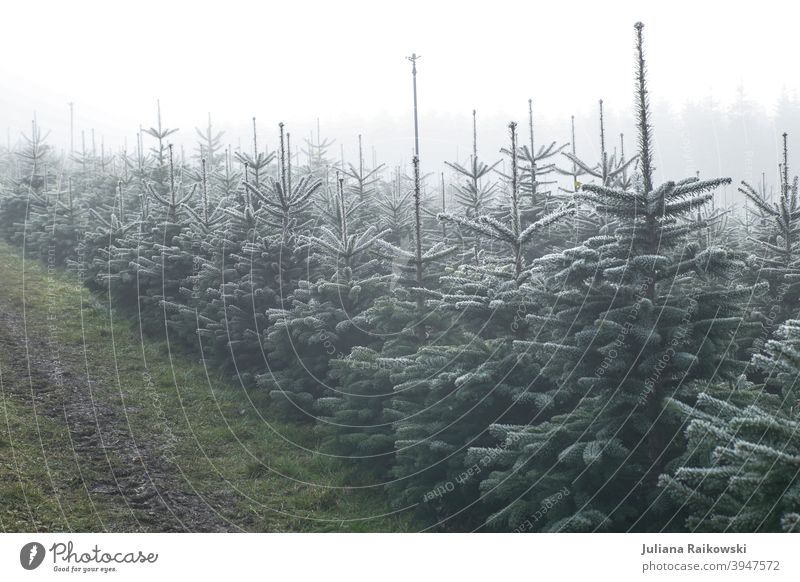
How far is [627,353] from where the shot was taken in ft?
22.8

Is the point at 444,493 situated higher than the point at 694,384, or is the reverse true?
the point at 694,384

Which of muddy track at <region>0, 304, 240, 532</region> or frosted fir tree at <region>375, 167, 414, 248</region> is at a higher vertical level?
frosted fir tree at <region>375, 167, 414, 248</region>

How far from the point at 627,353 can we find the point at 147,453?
6.94 metres

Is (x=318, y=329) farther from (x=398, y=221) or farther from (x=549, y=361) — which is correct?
(x=398, y=221)

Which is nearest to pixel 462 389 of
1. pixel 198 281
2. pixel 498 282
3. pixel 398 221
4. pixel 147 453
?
pixel 498 282

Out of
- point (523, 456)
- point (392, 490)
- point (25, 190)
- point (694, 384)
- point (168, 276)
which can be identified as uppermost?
point (25, 190)

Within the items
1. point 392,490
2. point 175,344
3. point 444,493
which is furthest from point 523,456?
point 175,344

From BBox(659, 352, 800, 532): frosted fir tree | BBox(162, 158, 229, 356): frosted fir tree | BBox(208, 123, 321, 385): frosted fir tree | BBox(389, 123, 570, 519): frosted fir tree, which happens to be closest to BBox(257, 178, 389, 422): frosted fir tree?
BBox(208, 123, 321, 385): frosted fir tree

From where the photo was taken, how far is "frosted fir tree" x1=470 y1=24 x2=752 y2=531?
665 cm

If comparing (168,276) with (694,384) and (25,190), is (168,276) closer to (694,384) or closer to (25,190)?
(694,384)

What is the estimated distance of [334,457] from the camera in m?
10.1

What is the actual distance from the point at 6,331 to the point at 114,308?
2.62m

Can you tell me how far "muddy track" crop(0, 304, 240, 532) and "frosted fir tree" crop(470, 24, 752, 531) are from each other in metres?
3.83

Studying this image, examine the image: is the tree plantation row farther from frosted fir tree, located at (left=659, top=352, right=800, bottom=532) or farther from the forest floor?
the forest floor
